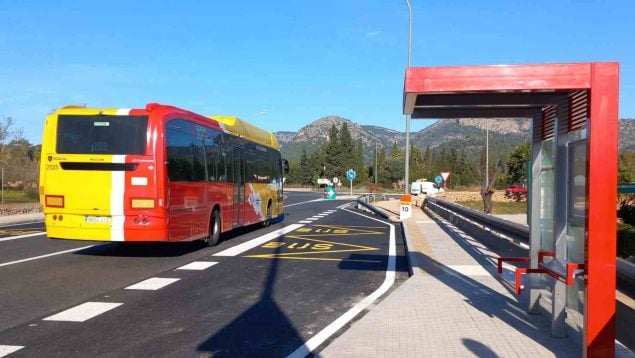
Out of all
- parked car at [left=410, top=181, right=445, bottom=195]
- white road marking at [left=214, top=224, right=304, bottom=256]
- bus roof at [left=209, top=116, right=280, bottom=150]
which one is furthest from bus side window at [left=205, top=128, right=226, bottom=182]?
parked car at [left=410, top=181, right=445, bottom=195]

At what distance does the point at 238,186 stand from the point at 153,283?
7.52 meters

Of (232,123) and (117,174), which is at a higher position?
(232,123)

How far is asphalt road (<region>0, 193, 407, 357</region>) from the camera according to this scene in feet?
19.0

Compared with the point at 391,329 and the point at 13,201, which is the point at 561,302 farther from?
the point at 13,201

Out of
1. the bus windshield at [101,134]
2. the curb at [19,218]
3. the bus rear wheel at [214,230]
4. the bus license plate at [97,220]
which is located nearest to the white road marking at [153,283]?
the bus license plate at [97,220]

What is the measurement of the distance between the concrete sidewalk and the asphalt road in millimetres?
508

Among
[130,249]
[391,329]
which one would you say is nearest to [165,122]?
[130,249]

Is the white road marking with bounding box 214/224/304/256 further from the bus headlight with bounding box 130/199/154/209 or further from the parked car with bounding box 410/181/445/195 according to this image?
the parked car with bounding box 410/181/445/195

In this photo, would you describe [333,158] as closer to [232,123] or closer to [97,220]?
[232,123]

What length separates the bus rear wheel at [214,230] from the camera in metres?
14.0

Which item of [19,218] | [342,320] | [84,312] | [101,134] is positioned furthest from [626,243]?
[19,218]

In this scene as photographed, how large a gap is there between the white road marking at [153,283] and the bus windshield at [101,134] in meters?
2.81

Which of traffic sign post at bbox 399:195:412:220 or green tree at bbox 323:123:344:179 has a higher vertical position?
green tree at bbox 323:123:344:179

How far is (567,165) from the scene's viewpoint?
555 cm
